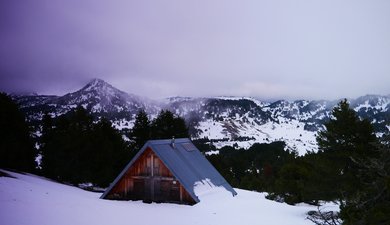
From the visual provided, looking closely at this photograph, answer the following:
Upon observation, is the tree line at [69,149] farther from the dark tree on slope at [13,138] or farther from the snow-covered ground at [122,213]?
the snow-covered ground at [122,213]

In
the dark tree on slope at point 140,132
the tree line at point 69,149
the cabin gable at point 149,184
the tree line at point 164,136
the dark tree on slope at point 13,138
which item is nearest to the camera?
the tree line at point 164,136

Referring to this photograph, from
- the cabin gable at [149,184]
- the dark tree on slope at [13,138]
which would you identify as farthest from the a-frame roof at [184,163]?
the dark tree on slope at [13,138]

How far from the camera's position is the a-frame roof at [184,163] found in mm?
24198

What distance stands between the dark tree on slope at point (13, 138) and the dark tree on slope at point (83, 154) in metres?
3.30

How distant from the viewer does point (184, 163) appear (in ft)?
88.2

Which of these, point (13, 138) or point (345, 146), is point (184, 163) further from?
point (13, 138)

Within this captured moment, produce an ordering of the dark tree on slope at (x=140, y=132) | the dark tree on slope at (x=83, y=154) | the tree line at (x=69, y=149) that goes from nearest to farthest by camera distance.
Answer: the tree line at (x=69, y=149) < the dark tree on slope at (x=83, y=154) < the dark tree on slope at (x=140, y=132)

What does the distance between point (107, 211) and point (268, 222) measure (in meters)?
8.98

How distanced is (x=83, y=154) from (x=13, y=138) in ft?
27.6

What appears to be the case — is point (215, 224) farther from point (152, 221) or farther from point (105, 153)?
point (105, 153)

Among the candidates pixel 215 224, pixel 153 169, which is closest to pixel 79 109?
pixel 153 169

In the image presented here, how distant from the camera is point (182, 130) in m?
52.4

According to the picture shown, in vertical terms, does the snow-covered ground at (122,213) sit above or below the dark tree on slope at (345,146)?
below

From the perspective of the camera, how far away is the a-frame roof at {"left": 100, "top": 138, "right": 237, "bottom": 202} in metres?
24.2
